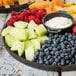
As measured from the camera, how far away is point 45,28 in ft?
3.69

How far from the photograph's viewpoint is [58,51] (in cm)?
95

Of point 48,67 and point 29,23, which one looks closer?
point 48,67

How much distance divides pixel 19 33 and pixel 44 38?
0.45 feet

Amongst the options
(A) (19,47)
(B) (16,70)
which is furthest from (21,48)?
(B) (16,70)

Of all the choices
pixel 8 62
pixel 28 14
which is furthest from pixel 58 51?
pixel 28 14

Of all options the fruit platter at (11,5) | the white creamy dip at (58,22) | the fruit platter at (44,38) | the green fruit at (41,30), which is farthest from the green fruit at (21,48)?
the fruit platter at (11,5)

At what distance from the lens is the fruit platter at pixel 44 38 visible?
0.94m

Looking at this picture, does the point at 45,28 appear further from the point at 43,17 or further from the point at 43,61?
the point at 43,61

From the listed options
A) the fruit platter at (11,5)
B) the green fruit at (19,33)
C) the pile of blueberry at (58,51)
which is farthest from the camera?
the fruit platter at (11,5)

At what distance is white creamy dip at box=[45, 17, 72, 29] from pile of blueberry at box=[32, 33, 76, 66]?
0.37 ft

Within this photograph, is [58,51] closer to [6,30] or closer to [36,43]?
[36,43]

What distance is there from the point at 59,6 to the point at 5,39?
0.47m

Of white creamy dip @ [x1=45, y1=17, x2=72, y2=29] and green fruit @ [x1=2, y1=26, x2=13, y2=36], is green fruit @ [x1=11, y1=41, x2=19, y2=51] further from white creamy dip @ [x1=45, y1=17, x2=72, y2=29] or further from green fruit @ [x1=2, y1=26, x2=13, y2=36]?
white creamy dip @ [x1=45, y1=17, x2=72, y2=29]

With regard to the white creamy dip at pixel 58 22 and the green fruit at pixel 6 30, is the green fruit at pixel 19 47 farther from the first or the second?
the white creamy dip at pixel 58 22
